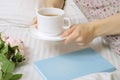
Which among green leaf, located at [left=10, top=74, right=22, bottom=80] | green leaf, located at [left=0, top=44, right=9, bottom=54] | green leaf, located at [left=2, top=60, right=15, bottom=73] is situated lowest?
green leaf, located at [left=10, top=74, right=22, bottom=80]

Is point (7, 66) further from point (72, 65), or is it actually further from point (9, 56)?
point (72, 65)

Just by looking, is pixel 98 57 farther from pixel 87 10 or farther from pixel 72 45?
pixel 87 10

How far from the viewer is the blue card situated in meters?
0.79

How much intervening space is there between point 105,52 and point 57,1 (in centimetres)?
38

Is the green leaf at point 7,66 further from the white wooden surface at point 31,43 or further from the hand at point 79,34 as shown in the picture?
the hand at point 79,34

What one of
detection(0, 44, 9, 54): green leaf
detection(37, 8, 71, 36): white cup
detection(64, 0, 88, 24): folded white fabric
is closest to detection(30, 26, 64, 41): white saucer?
detection(37, 8, 71, 36): white cup

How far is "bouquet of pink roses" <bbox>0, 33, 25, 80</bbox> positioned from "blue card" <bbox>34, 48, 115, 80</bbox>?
7cm

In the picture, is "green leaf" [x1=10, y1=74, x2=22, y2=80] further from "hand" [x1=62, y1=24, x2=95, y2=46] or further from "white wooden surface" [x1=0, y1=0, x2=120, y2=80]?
"hand" [x1=62, y1=24, x2=95, y2=46]

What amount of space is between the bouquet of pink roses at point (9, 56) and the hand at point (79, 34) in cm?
17

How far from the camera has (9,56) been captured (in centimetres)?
81

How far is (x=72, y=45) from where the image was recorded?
3.30 ft

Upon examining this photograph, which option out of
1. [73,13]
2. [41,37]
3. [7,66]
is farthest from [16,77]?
[73,13]

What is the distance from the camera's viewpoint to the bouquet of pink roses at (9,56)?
0.71 meters

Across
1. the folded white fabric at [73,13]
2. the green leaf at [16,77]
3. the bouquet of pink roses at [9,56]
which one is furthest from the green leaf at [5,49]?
the folded white fabric at [73,13]
